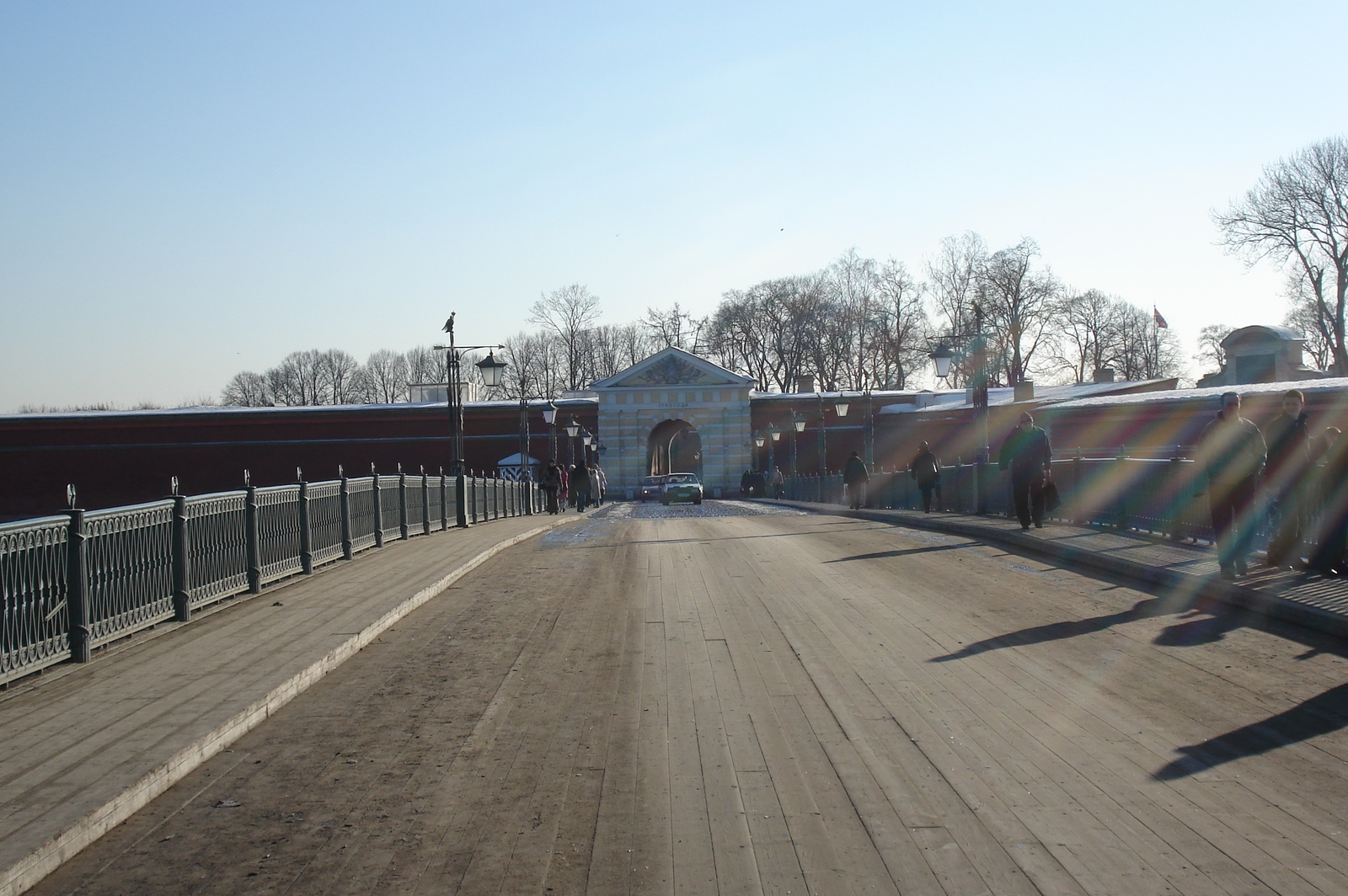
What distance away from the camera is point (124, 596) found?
8.80 metres

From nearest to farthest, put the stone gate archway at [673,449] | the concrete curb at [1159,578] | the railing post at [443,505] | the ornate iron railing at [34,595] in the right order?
the ornate iron railing at [34,595] < the concrete curb at [1159,578] < the railing post at [443,505] < the stone gate archway at [673,449]

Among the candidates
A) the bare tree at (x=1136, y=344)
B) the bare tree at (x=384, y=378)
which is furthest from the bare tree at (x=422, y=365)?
the bare tree at (x=1136, y=344)

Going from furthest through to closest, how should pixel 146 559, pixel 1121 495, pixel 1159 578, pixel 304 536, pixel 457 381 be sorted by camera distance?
pixel 457 381, pixel 1121 495, pixel 304 536, pixel 1159 578, pixel 146 559

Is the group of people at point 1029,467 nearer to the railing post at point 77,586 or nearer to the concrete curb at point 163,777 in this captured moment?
the concrete curb at point 163,777

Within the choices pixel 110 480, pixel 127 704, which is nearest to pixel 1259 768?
pixel 127 704

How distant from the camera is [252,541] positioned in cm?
1180

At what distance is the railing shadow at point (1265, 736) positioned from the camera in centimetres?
546

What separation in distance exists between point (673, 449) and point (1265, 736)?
99.0 meters

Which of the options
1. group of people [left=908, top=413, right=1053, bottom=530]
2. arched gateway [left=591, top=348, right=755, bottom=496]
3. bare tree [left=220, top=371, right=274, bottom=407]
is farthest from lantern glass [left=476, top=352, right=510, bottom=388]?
bare tree [left=220, top=371, right=274, bottom=407]

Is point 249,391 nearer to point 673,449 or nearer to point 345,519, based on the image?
point 673,449

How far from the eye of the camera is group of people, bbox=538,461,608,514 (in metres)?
36.2

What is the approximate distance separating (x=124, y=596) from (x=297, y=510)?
4711mm

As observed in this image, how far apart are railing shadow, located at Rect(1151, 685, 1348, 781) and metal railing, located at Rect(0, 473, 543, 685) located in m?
6.79

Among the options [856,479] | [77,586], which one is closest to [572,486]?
[856,479]
